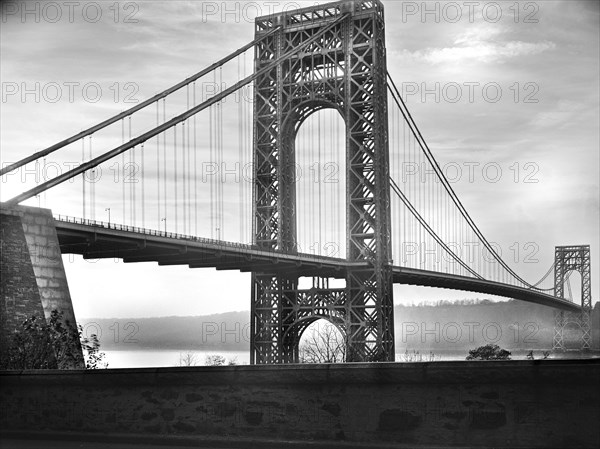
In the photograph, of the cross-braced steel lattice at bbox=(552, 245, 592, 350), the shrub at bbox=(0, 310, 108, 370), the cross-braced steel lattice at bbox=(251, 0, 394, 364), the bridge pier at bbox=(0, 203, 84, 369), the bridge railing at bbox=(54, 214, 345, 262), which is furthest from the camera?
the cross-braced steel lattice at bbox=(552, 245, 592, 350)

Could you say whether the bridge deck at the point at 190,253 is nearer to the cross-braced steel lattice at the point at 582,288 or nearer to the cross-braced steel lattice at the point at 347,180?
the cross-braced steel lattice at the point at 347,180

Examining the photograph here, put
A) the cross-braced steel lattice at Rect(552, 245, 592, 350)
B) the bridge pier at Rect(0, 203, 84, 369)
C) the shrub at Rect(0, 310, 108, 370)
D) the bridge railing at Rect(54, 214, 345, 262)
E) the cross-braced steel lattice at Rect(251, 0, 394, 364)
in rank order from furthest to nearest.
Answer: the cross-braced steel lattice at Rect(552, 245, 592, 350) → the cross-braced steel lattice at Rect(251, 0, 394, 364) → the bridge railing at Rect(54, 214, 345, 262) → the bridge pier at Rect(0, 203, 84, 369) → the shrub at Rect(0, 310, 108, 370)

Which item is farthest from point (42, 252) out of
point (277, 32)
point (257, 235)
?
point (277, 32)

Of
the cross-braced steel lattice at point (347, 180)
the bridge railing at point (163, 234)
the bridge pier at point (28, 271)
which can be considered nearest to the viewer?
the bridge pier at point (28, 271)

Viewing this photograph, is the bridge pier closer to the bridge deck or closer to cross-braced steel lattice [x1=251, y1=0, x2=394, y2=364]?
the bridge deck

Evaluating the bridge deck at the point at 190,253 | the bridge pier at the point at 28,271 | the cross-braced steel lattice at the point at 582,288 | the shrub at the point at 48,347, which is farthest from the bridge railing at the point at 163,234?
the cross-braced steel lattice at the point at 582,288

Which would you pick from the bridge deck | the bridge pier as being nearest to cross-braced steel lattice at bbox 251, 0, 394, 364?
the bridge deck

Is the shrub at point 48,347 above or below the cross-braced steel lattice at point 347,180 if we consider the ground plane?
below
